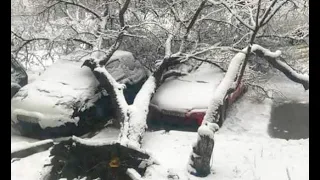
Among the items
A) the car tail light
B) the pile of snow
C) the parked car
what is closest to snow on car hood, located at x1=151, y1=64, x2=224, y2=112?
the car tail light

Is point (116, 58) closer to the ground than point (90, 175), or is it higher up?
higher up

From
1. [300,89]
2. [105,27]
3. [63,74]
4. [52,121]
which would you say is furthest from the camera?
[300,89]

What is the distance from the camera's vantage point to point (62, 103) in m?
7.39

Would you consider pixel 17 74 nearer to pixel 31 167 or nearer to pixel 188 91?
pixel 31 167

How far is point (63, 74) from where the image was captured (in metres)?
8.36

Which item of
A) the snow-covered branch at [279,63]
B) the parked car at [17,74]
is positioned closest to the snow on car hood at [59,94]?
the parked car at [17,74]

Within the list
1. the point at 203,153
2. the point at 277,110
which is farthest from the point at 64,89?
the point at 277,110

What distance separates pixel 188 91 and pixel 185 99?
0.32m

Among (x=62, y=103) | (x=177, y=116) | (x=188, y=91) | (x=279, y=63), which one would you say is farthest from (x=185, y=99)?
(x=62, y=103)

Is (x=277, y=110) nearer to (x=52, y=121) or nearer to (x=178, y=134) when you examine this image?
(x=178, y=134)

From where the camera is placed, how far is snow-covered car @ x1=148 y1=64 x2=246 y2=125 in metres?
7.87

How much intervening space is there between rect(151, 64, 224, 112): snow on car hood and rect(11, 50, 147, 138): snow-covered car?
114cm
